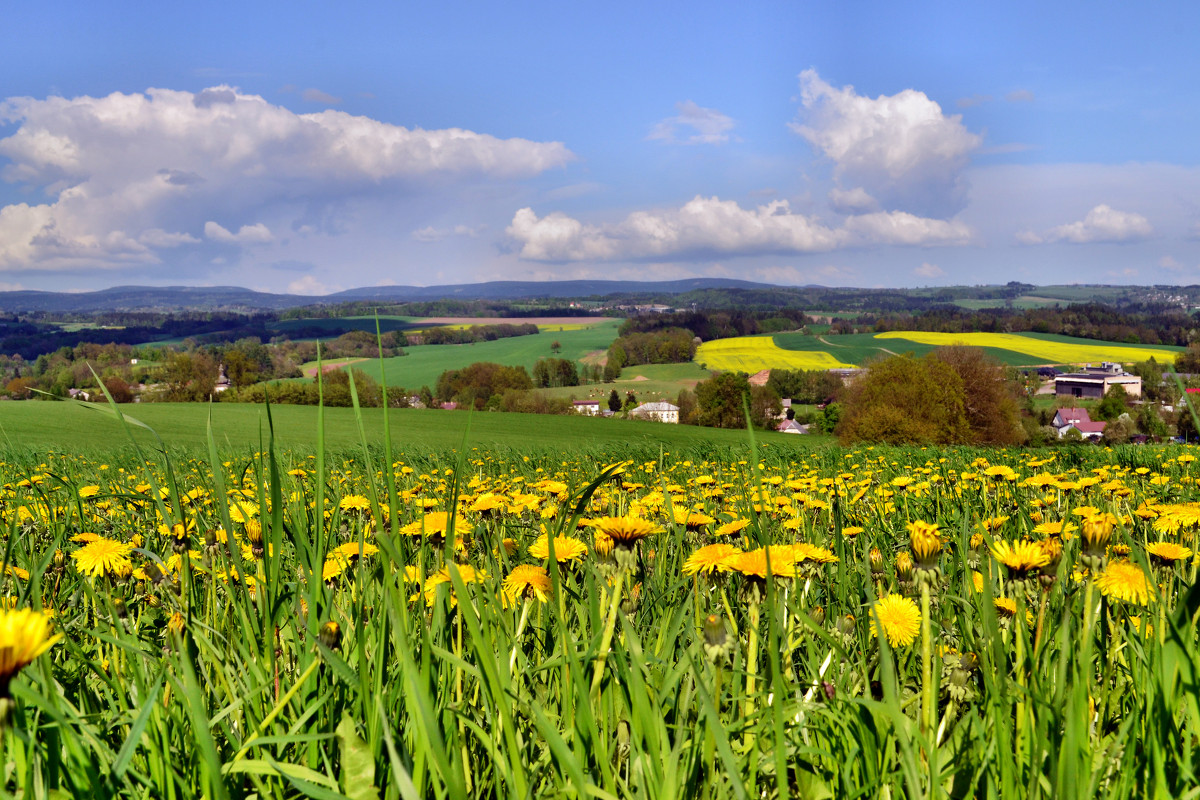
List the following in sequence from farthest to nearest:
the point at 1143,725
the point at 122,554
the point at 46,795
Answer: the point at 122,554 < the point at 1143,725 < the point at 46,795

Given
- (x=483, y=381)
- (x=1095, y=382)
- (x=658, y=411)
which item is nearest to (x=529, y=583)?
(x=658, y=411)

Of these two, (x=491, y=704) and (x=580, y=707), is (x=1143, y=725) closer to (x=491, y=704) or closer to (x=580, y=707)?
(x=580, y=707)

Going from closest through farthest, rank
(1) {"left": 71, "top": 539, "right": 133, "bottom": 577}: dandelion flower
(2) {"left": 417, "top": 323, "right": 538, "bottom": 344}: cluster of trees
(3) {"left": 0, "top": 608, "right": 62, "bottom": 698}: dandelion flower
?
(3) {"left": 0, "top": 608, "right": 62, "bottom": 698}: dandelion flower → (1) {"left": 71, "top": 539, "right": 133, "bottom": 577}: dandelion flower → (2) {"left": 417, "top": 323, "right": 538, "bottom": 344}: cluster of trees

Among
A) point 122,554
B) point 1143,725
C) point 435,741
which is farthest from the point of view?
point 122,554

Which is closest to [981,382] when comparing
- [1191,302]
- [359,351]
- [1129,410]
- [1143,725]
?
[1129,410]

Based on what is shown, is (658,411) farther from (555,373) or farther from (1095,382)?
(1095,382)

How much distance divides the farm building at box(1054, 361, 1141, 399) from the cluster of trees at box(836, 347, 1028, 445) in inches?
1544

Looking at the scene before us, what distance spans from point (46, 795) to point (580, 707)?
0.69 meters

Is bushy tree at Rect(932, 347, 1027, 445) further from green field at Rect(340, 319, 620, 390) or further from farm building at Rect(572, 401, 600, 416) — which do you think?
green field at Rect(340, 319, 620, 390)

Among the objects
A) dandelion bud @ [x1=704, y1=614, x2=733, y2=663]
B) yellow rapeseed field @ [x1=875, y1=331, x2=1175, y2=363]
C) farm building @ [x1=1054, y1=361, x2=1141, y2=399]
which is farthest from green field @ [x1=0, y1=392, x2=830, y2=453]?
yellow rapeseed field @ [x1=875, y1=331, x2=1175, y2=363]

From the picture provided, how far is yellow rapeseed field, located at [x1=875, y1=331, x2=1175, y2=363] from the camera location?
86938 millimetres

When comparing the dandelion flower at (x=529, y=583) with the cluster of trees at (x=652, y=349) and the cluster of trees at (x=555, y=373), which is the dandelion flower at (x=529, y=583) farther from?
the cluster of trees at (x=652, y=349)

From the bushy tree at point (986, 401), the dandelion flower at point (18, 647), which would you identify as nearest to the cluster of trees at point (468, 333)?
the bushy tree at point (986, 401)

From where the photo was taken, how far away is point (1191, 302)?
163375 mm
